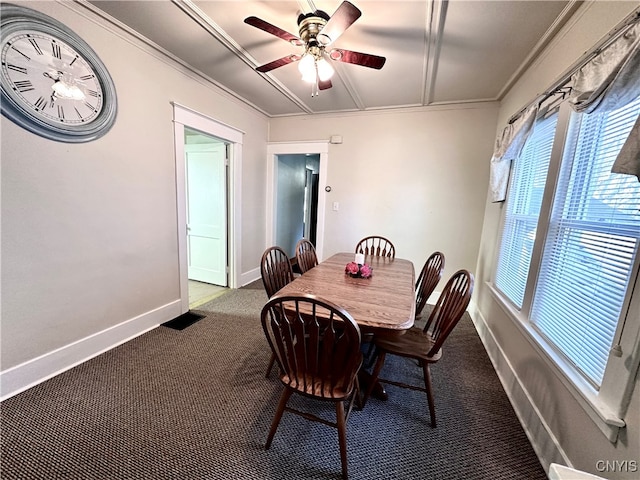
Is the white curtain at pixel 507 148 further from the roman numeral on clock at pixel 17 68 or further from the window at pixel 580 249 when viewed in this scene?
the roman numeral on clock at pixel 17 68

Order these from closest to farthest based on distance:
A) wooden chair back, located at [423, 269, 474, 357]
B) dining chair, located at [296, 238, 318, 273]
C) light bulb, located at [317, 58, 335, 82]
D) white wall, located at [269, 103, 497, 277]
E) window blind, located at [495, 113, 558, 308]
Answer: wooden chair back, located at [423, 269, 474, 357] < light bulb, located at [317, 58, 335, 82] < window blind, located at [495, 113, 558, 308] < dining chair, located at [296, 238, 318, 273] < white wall, located at [269, 103, 497, 277]

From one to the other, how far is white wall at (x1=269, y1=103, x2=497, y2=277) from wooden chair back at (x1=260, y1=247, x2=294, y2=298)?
174 centimetres

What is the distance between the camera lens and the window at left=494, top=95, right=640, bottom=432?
1.04 m

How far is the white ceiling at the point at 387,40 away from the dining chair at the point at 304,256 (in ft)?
5.27

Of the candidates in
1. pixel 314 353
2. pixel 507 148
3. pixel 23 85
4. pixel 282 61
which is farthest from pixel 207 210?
pixel 507 148

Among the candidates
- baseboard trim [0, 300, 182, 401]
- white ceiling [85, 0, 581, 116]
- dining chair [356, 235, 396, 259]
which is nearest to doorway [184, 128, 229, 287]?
white ceiling [85, 0, 581, 116]

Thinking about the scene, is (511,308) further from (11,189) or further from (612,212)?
(11,189)

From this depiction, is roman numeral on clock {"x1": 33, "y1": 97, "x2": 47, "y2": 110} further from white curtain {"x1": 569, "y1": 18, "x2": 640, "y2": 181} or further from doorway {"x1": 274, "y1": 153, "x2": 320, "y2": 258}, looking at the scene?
white curtain {"x1": 569, "y1": 18, "x2": 640, "y2": 181}

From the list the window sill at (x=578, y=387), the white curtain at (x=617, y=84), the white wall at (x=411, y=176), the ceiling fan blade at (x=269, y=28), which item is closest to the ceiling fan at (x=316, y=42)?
the ceiling fan blade at (x=269, y=28)

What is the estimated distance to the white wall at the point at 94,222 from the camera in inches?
58.4

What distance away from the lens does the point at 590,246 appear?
1.23 meters

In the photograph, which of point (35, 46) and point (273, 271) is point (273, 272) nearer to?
point (273, 271)

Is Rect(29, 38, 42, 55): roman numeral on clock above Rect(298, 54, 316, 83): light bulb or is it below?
below

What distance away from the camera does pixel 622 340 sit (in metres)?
0.97
